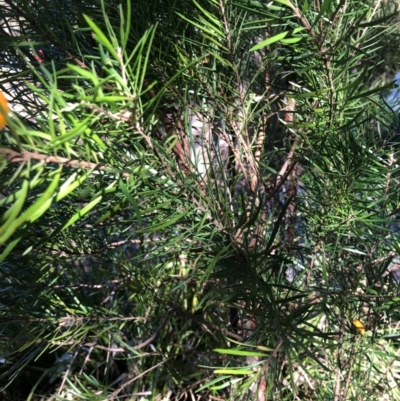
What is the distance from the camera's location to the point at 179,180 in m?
0.32

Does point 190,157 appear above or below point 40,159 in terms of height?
below

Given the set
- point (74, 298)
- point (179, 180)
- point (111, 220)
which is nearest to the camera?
point (179, 180)

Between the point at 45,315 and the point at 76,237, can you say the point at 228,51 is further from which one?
the point at 45,315

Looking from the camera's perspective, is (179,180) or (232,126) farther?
(232,126)

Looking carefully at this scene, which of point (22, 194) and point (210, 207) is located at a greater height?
point (22, 194)

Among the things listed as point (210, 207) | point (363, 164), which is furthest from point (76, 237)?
point (363, 164)

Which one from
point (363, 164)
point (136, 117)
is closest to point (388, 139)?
point (363, 164)

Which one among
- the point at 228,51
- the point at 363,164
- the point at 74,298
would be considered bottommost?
the point at 74,298

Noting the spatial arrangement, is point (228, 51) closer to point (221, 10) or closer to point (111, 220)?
point (221, 10)

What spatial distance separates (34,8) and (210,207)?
26cm

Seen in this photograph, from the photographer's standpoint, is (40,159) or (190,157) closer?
(40,159)

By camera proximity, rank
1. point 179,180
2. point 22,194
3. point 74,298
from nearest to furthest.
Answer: point 22,194 → point 179,180 → point 74,298

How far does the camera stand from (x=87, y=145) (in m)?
0.24

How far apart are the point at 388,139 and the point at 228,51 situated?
7.4 inches
